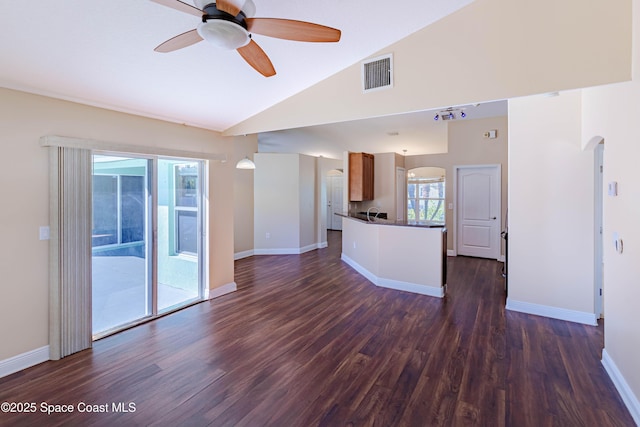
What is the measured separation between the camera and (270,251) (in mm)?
7172

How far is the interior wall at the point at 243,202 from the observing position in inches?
259

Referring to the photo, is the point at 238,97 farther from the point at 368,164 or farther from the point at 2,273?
the point at 368,164

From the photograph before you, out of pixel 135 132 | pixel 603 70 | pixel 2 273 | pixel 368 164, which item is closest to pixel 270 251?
pixel 368 164

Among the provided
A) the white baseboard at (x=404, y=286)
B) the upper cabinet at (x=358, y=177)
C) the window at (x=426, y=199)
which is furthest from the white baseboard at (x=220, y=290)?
the window at (x=426, y=199)

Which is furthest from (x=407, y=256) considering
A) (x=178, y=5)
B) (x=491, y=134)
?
(x=178, y=5)

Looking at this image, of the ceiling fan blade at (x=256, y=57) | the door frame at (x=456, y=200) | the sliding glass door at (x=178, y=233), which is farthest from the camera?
the door frame at (x=456, y=200)

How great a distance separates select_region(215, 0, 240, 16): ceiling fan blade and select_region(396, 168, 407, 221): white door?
6695 millimetres

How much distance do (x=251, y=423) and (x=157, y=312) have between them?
7.54 ft

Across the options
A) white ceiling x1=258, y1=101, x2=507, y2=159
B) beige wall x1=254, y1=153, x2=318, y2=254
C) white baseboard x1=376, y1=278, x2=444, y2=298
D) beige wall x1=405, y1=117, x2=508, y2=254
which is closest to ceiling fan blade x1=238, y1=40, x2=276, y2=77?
white baseboard x1=376, y1=278, x2=444, y2=298

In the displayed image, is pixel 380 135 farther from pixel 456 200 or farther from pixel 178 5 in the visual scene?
pixel 178 5

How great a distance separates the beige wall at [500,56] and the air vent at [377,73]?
0.06 meters

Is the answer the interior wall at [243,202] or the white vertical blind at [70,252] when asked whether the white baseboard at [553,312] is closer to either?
the white vertical blind at [70,252]

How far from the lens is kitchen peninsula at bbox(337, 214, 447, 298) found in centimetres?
430

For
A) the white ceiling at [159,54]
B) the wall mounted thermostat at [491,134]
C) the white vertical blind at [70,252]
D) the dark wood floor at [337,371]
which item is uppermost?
the wall mounted thermostat at [491,134]
